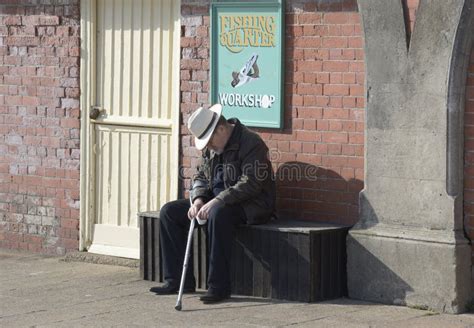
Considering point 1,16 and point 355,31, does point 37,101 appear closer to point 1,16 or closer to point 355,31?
point 1,16

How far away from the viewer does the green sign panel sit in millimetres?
9312

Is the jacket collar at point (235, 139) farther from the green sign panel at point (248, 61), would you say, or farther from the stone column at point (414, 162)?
the stone column at point (414, 162)

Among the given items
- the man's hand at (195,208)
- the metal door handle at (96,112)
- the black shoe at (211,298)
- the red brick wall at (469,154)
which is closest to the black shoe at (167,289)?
the black shoe at (211,298)

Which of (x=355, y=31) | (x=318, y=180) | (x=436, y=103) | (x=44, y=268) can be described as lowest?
(x=44, y=268)

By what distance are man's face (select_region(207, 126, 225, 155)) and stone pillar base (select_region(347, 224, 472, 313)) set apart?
1168 mm

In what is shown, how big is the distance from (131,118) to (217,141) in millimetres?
1649

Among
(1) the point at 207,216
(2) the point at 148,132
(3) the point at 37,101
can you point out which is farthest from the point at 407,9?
(3) the point at 37,101

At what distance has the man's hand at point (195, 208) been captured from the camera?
29.4 ft

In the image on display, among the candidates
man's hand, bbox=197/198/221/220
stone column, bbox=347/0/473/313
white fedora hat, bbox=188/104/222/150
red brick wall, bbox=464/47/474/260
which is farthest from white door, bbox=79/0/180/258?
red brick wall, bbox=464/47/474/260

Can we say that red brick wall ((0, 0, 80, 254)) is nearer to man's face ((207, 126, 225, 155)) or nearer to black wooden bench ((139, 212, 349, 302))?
man's face ((207, 126, 225, 155))

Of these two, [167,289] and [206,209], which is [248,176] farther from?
[167,289]

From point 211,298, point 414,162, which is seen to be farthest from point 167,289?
point 414,162

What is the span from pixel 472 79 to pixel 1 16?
5049 mm

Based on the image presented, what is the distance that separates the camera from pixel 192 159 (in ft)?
32.9
